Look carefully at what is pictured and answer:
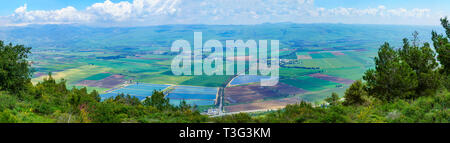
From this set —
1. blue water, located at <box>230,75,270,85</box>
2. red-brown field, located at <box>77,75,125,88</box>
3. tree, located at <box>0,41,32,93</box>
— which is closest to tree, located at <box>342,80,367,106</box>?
tree, located at <box>0,41,32,93</box>

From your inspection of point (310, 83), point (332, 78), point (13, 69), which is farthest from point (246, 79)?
point (13, 69)

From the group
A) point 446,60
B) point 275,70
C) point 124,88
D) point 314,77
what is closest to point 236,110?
point 446,60

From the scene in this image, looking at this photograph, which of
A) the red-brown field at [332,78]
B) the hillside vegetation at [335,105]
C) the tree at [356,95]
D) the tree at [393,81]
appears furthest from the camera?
the red-brown field at [332,78]

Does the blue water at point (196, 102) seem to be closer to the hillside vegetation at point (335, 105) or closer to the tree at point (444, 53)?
the hillside vegetation at point (335, 105)

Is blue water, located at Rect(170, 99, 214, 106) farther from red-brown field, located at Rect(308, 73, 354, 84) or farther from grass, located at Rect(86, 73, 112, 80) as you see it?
grass, located at Rect(86, 73, 112, 80)

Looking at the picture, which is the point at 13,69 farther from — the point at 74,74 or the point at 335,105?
the point at 74,74

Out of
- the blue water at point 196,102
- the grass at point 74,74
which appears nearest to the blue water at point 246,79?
the blue water at point 196,102
